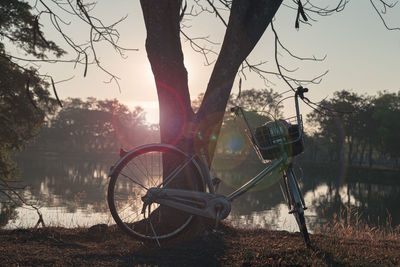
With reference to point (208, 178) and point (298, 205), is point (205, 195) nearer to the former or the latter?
point (208, 178)

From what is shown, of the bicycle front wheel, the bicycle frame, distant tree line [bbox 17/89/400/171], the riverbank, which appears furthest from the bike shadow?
distant tree line [bbox 17/89/400/171]

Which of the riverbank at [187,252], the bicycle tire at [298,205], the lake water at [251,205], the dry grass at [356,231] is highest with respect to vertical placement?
the bicycle tire at [298,205]

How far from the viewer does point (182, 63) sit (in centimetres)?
454

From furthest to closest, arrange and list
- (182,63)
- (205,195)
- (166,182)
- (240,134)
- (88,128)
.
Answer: (88,128) → (240,134) → (182,63) → (166,182) → (205,195)

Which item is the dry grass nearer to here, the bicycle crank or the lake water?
the bicycle crank

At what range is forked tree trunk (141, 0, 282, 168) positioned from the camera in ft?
13.8

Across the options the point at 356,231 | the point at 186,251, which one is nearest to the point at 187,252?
the point at 186,251

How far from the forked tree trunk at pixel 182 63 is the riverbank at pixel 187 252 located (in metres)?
1.10

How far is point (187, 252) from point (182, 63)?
2.30 metres

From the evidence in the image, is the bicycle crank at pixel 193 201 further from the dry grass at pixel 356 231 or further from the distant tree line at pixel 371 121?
the distant tree line at pixel 371 121

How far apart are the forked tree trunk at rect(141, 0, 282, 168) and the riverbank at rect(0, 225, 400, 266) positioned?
1101mm

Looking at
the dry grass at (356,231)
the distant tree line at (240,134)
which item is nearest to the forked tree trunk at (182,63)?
the dry grass at (356,231)

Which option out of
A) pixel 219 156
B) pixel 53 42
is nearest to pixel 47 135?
pixel 219 156

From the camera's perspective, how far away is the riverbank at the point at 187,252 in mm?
3254
